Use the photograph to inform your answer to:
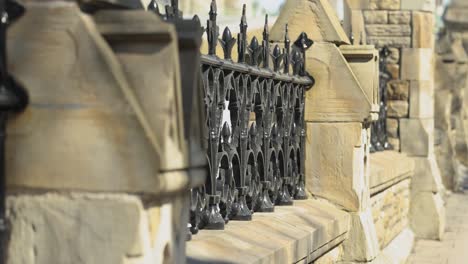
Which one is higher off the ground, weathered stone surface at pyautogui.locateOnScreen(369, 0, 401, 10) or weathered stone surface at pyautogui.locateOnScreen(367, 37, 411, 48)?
weathered stone surface at pyautogui.locateOnScreen(369, 0, 401, 10)

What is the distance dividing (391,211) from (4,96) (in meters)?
8.32

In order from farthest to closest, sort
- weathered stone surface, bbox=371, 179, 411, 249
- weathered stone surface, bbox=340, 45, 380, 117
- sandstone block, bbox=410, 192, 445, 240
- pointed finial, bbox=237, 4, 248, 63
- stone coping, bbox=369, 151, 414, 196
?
sandstone block, bbox=410, 192, 445, 240, weathered stone surface, bbox=371, 179, 411, 249, stone coping, bbox=369, 151, 414, 196, weathered stone surface, bbox=340, 45, 380, 117, pointed finial, bbox=237, 4, 248, 63

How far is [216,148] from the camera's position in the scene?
215 inches

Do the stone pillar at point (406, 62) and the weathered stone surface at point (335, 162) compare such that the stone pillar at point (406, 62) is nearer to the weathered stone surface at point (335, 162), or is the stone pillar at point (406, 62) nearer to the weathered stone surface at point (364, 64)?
the weathered stone surface at point (364, 64)

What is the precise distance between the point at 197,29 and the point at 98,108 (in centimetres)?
44

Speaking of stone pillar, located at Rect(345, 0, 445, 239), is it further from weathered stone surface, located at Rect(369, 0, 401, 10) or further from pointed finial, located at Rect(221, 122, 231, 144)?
pointed finial, located at Rect(221, 122, 231, 144)

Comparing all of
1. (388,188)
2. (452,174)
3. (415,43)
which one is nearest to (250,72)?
(388,188)

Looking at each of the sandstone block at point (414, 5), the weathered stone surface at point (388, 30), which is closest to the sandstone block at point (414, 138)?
the weathered stone surface at point (388, 30)

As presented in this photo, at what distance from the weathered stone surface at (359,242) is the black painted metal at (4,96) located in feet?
15.4

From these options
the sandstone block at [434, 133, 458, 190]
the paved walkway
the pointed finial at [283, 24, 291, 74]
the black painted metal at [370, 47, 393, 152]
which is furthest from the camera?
the sandstone block at [434, 133, 458, 190]

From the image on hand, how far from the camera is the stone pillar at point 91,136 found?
298 centimetres

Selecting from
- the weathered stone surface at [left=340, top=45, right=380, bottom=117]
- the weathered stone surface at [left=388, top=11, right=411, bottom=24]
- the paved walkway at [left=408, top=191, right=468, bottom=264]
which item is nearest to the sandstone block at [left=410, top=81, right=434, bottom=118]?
the weathered stone surface at [left=388, top=11, right=411, bottom=24]

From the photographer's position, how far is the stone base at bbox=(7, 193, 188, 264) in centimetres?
301

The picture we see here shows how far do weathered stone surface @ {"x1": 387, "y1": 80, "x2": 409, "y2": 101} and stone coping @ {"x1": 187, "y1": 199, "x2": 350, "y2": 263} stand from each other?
20.4ft
